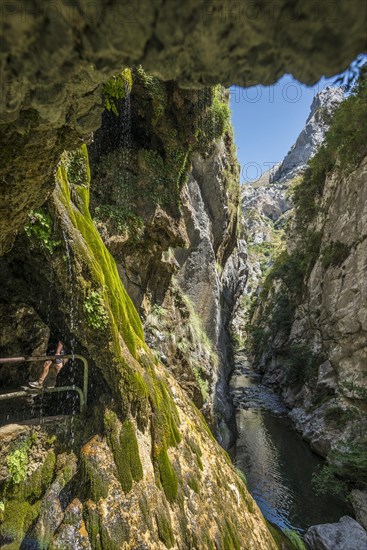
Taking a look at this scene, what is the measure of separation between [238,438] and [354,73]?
19.2 metres

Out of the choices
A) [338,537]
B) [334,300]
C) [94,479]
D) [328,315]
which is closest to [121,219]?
[94,479]

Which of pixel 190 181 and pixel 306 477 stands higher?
pixel 190 181

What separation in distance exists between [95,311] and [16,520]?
3.18m

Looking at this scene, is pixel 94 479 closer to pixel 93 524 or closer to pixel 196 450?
pixel 93 524

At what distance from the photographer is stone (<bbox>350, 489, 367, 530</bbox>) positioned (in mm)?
10078

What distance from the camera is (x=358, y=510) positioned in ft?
34.2

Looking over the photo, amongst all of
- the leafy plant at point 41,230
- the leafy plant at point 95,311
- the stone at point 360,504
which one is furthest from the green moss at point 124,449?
the stone at point 360,504

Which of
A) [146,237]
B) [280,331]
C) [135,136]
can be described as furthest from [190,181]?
[280,331]

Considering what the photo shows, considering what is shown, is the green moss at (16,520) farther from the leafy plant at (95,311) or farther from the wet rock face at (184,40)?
the wet rock face at (184,40)

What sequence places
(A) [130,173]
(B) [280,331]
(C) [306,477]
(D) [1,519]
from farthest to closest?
(B) [280,331] < (C) [306,477] < (A) [130,173] < (D) [1,519]

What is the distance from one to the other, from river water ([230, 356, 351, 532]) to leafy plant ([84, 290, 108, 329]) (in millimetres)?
9476

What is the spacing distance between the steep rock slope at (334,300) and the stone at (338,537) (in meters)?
2.21

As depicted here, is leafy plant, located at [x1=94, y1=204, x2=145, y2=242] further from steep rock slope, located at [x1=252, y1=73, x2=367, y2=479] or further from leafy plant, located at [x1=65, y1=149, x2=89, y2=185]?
steep rock slope, located at [x1=252, y1=73, x2=367, y2=479]

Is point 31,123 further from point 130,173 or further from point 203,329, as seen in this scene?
point 203,329
